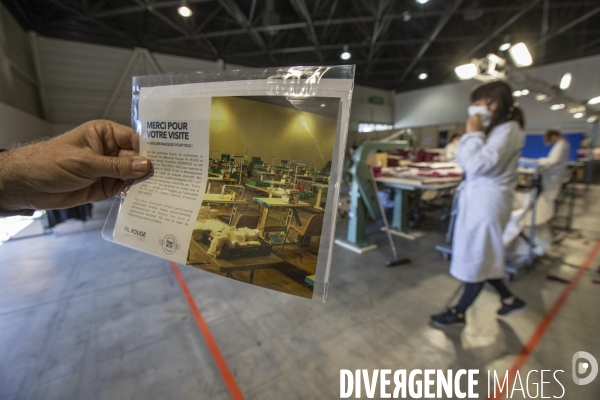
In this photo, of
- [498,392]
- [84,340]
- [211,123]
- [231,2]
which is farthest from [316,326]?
[231,2]

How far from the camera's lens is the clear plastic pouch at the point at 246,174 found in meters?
0.41

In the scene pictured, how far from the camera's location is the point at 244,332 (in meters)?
1.54

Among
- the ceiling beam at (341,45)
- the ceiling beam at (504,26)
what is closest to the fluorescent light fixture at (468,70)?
the ceiling beam at (504,26)

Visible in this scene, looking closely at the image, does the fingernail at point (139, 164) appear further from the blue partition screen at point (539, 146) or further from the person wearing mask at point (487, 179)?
the blue partition screen at point (539, 146)

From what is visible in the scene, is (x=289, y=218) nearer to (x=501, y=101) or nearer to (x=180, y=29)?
(x=501, y=101)

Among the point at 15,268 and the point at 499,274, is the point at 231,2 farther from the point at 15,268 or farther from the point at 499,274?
the point at 499,274

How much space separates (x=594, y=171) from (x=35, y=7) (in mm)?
15193

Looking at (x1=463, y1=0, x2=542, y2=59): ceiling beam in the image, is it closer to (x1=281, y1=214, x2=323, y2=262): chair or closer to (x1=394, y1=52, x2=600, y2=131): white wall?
(x1=394, y1=52, x2=600, y2=131): white wall

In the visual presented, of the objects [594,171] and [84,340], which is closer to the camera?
[84,340]

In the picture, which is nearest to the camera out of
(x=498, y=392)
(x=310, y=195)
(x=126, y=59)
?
(x=310, y=195)

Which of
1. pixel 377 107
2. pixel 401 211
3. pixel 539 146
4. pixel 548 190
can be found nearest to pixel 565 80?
pixel 548 190

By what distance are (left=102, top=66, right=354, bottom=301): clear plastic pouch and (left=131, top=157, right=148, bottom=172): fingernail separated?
0.02 metres

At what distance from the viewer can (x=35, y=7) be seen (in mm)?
5039

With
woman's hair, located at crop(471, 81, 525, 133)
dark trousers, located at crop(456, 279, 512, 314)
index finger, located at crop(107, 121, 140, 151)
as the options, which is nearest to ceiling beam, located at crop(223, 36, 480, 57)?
woman's hair, located at crop(471, 81, 525, 133)
